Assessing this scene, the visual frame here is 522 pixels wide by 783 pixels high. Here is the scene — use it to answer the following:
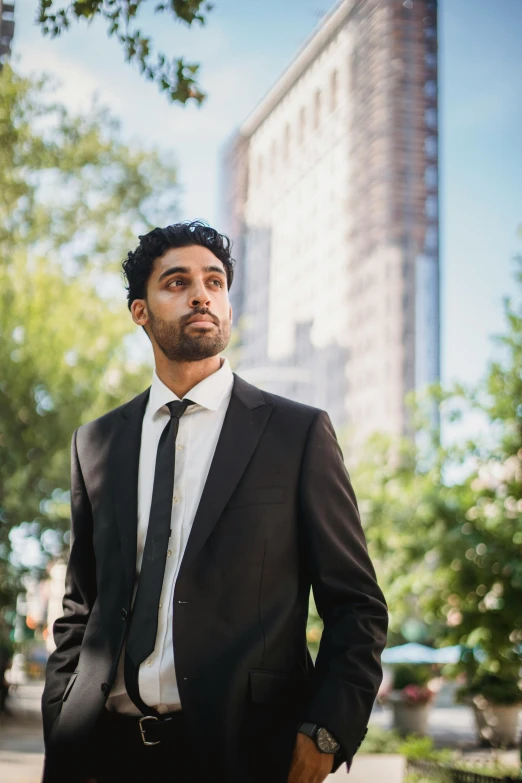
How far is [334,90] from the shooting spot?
88.8 meters

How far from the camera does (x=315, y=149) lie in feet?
306

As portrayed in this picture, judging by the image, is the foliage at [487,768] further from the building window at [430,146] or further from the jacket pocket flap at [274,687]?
the building window at [430,146]

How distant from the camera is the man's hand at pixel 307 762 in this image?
2084mm

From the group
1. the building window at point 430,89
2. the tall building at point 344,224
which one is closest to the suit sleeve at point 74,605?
the tall building at point 344,224

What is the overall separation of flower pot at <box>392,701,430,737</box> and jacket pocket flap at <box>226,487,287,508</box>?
54.0 feet

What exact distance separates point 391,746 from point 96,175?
47.3ft

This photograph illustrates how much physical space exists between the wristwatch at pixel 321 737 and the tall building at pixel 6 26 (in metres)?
3.80

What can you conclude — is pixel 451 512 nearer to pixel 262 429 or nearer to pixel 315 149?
pixel 262 429

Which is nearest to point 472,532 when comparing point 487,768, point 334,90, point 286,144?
point 487,768

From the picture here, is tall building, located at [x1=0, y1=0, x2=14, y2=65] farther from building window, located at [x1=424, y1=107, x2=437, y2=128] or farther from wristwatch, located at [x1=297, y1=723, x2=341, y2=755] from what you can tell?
building window, located at [x1=424, y1=107, x2=437, y2=128]

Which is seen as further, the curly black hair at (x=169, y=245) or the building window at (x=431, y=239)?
the building window at (x=431, y=239)

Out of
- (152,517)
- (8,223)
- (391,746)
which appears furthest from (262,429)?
(8,223)

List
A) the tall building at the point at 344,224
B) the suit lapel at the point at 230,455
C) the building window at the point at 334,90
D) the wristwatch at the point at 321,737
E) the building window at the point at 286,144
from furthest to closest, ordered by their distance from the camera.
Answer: the building window at the point at 286,144
the building window at the point at 334,90
the tall building at the point at 344,224
the suit lapel at the point at 230,455
the wristwatch at the point at 321,737

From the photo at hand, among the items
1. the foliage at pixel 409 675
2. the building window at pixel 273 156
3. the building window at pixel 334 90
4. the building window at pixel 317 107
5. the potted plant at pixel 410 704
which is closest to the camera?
the potted plant at pixel 410 704
